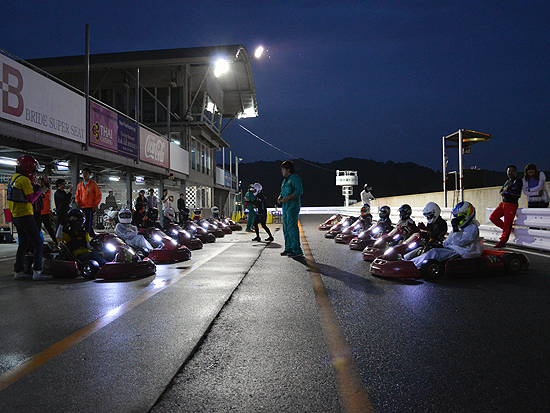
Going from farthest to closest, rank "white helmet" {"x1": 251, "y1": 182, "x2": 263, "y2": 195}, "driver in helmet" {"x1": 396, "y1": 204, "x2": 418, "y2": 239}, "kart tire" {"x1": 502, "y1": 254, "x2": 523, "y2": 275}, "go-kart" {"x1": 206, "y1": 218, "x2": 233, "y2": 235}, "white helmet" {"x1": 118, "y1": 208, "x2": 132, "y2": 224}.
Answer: "go-kart" {"x1": 206, "y1": 218, "x2": 233, "y2": 235}, "white helmet" {"x1": 251, "y1": 182, "x2": 263, "y2": 195}, "white helmet" {"x1": 118, "y1": 208, "x2": 132, "y2": 224}, "driver in helmet" {"x1": 396, "y1": 204, "x2": 418, "y2": 239}, "kart tire" {"x1": 502, "y1": 254, "x2": 523, "y2": 275}

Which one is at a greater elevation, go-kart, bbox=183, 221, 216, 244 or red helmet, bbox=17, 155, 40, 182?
red helmet, bbox=17, 155, 40, 182

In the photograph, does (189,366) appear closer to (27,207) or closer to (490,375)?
(490,375)

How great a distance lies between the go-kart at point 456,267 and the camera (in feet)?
17.8

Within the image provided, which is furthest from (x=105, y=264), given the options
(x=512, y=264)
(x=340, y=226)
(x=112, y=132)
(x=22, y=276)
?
(x=340, y=226)

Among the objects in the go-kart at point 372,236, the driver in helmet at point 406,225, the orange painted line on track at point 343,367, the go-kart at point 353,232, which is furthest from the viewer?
the go-kart at point 353,232

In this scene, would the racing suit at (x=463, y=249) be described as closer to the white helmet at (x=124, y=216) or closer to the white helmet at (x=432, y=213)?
the white helmet at (x=432, y=213)

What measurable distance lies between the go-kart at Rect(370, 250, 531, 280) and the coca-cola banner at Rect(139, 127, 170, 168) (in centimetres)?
1252

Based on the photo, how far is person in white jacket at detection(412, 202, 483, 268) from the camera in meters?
5.51

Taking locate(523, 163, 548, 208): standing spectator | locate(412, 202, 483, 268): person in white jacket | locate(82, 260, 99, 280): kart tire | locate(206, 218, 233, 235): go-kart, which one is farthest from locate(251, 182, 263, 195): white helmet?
locate(412, 202, 483, 268): person in white jacket

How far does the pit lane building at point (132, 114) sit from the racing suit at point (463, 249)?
840cm

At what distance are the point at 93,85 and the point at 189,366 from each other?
2634cm

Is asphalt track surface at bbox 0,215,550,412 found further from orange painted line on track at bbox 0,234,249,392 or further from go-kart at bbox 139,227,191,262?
go-kart at bbox 139,227,191,262

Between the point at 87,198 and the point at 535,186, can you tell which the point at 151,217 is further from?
the point at 535,186

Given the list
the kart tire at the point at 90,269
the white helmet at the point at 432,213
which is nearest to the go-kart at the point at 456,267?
the white helmet at the point at 432,213
